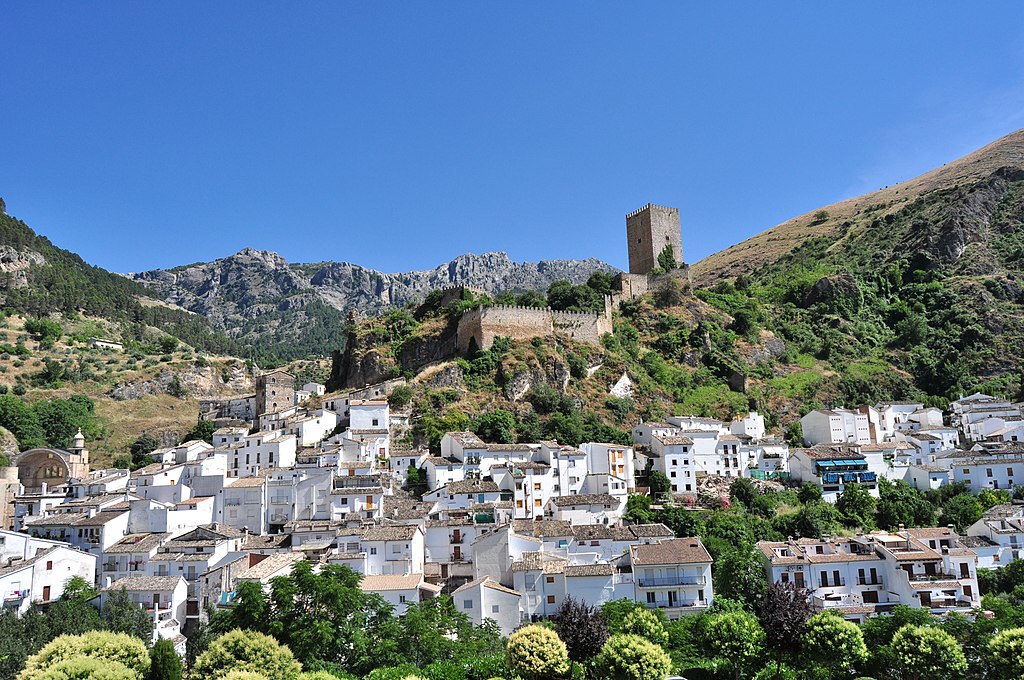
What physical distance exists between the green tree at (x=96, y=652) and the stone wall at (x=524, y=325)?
135 feet

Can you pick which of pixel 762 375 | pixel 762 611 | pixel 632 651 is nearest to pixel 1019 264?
pixel 762 375

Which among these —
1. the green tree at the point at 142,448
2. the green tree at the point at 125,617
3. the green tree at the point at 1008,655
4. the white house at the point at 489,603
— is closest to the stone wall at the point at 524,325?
the green tree at the point at 142,448

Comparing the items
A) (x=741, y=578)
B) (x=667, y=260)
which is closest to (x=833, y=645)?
(x=741, y=578)

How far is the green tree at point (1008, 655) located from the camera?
87.8 ft

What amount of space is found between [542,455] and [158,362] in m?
54.7

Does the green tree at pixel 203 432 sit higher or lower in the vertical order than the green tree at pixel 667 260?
lower

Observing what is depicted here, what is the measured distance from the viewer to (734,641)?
100 ft

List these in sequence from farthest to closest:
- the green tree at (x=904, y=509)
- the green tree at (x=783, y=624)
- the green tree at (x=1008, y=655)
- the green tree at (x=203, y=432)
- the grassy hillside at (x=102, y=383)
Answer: the grassy hillside at (x=102, y=383) < the green tree at (x=203, y=432) < the green tree at (x=904, y=509) < the green tree at (x=783, y=624) < the green tree at (x=1008, y=655)

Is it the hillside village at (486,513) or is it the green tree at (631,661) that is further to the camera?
the hillside village at (486,513)

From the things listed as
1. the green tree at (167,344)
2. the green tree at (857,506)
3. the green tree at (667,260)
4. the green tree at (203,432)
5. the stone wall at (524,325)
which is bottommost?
the green tree at (857,506)

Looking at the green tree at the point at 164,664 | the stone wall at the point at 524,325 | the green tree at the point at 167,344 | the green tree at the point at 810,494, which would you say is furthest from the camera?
the green tree at the point at 167,344

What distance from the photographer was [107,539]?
135 feet

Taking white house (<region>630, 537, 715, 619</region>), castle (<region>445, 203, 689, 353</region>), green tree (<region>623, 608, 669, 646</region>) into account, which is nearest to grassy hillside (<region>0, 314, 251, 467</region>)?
castle (<region>445, 203, 689, 353</region>)

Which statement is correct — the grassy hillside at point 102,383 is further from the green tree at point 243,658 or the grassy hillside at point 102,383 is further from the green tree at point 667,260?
the green tree at point 667,260
